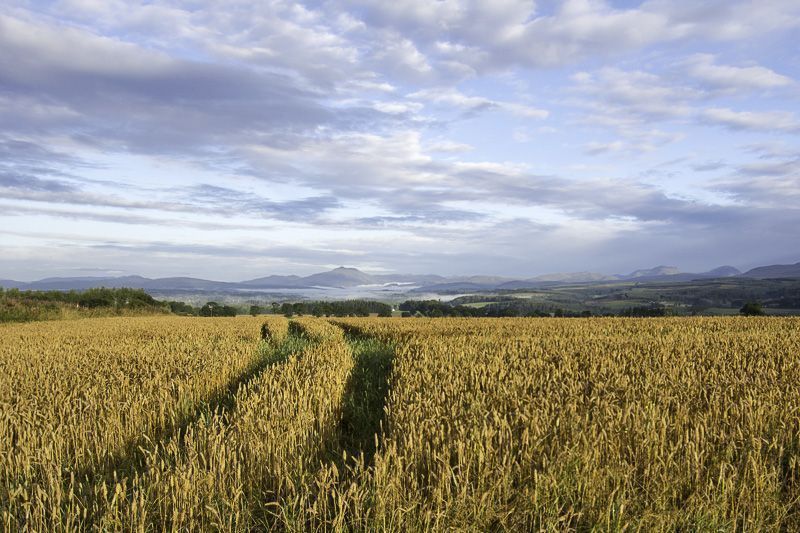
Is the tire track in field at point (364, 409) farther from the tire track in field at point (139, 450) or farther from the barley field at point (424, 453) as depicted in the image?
the tire track in field at point (139, 450)

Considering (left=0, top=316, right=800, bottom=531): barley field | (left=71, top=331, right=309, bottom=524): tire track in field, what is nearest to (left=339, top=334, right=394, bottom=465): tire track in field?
(left=0, top=316, right=800, bottom=531): barley field

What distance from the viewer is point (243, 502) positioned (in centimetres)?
400

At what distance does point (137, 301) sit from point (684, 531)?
81461mm

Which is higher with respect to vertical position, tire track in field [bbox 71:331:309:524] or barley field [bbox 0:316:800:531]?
barley field [bbox 0:316:800:531]

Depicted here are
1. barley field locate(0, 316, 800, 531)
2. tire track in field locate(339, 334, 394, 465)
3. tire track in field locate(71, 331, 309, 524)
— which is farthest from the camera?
tire track in field locate(339, 334, 394, 465)

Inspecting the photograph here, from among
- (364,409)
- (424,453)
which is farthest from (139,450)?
(424,453)

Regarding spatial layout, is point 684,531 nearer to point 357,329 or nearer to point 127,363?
point 127,363

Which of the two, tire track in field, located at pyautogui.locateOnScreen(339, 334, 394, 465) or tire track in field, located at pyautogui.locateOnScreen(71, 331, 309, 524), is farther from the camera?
tire track in field, located at pyautogui.locateOnScreen(339, 334, 394, 465)

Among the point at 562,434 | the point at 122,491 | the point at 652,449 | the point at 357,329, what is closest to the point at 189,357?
the point at 122,491

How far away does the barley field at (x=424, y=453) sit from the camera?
11.8 feet

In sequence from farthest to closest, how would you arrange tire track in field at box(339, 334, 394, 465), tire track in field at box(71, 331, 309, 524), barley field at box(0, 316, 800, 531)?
tire track in field at box(339, 334, 394, 465) < tire track in field at box(71, 331, 309, 524) < barley field at box(0, 316, 800, 531)

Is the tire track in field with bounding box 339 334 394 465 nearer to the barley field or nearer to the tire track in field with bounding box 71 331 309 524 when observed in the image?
the barley field

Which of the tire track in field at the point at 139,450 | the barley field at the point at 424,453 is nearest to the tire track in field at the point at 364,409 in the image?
the barley field at the point at 424,453

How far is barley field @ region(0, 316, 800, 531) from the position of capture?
3596mm
